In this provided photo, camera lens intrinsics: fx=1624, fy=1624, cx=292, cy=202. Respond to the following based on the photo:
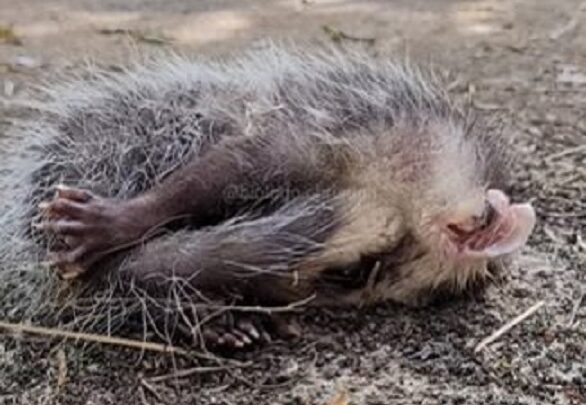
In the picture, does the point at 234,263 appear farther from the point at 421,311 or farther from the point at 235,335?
the point at 421,311

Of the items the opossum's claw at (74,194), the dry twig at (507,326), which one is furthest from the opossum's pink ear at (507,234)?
the opossum's claw at (74,194)

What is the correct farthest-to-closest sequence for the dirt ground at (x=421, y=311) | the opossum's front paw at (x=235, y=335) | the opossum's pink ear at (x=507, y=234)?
the opossum's pink ear at (x=507, y=234) < the opossum's front paw at (x=235, y=335) < the dirt ground at (x=421, y=311)

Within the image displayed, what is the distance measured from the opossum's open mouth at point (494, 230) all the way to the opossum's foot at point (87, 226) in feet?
1.98

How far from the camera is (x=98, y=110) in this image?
3293 mm

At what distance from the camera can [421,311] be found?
3.08m

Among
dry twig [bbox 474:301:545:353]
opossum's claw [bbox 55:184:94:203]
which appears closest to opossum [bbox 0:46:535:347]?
opossum's claw [bbox 55:184:94:203]

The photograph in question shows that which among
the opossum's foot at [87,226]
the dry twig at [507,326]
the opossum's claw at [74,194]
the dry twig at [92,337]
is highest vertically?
the opossum's claw at [74,194]

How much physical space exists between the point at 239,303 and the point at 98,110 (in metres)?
0.59

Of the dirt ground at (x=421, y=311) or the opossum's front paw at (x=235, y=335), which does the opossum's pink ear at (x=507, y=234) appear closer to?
the dirt ground at (x=421, y=311)

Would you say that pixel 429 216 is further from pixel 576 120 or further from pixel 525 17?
pixel 525 17

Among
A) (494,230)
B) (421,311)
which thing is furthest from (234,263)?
(494,230)

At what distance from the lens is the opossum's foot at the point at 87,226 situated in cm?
287

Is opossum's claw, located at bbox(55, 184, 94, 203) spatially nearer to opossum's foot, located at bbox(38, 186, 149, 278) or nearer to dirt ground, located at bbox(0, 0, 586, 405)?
opossum's foot, located at bbox(38, 186, 149, 278)

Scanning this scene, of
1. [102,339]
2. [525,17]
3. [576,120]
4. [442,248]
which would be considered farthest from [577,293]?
[525,17]
